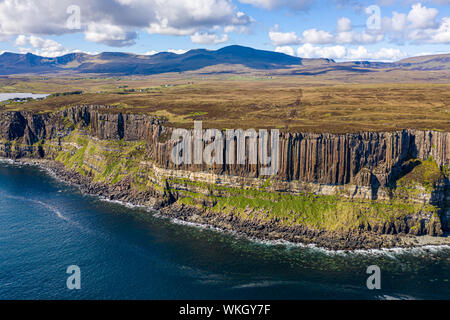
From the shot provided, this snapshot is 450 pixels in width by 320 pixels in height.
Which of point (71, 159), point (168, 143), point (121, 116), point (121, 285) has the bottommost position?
point (121, 285)

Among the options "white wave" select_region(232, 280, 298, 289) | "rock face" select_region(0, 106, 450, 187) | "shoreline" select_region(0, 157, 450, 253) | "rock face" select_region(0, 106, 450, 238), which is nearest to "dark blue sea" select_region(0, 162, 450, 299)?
"white wave" select_region(232, 280, 298, 289)

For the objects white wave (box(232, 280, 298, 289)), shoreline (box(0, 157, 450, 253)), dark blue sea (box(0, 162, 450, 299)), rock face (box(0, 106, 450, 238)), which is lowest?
white wave (box(232, 280, 298, 289))

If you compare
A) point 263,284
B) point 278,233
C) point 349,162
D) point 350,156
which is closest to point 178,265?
point 263,284

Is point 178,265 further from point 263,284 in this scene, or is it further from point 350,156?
point 350,156

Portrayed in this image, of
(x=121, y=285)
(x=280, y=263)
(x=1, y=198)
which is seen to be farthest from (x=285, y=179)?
(x=1, y=198)

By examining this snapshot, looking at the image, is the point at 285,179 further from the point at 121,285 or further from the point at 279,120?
the point at 121,285

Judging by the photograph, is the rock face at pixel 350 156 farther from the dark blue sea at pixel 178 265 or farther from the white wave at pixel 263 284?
the white wave at pixel 263 284

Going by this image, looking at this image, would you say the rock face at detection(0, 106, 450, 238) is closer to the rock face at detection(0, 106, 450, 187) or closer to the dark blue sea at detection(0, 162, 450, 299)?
the rock face at detection(0, 106, 450, 187)
